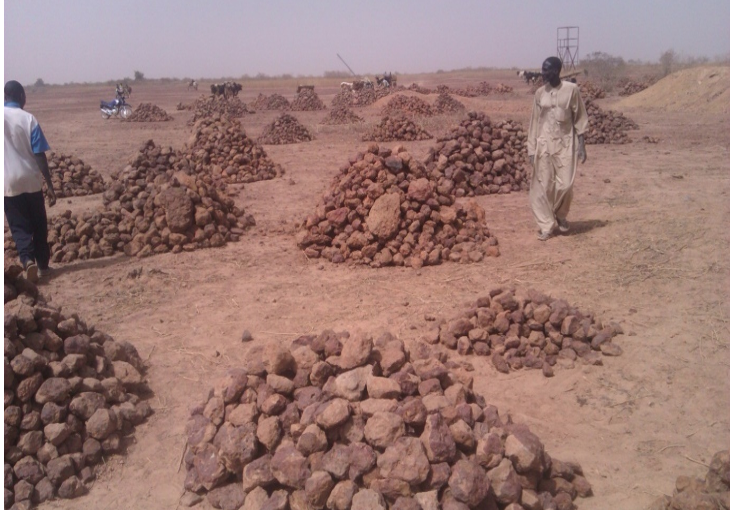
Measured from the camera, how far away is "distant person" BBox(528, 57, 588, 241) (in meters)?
6.30

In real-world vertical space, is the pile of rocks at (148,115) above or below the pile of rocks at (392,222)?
above

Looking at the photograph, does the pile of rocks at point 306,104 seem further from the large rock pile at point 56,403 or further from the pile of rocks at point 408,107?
the large rock pile at point 56,403

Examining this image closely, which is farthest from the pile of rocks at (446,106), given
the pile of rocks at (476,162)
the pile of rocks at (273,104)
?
the pile of rocks at (476,162)

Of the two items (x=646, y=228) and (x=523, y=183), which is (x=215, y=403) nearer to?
(x=646, y=228)

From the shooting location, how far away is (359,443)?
271 cm

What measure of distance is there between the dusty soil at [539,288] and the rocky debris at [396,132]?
7.06m

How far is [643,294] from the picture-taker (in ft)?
16.9

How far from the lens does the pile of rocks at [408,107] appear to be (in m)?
23.6

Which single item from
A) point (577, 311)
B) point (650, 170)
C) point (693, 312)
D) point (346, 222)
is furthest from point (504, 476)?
point (650, 170)

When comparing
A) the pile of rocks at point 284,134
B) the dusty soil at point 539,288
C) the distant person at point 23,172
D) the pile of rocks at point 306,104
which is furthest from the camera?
the pile of rocks at point 306,104

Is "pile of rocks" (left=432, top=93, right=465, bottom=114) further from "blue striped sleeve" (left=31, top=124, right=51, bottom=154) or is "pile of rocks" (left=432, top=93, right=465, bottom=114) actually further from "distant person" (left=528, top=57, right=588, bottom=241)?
"blue striped sleeve" (left=31, top=124, right=51, bottom=154)

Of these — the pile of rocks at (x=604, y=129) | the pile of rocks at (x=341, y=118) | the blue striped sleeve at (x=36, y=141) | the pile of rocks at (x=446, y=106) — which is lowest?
the pile of rocks at (x=604, y=129)

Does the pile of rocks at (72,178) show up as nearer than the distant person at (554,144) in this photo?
No

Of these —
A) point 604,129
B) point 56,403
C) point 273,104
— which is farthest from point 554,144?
point 273,104
